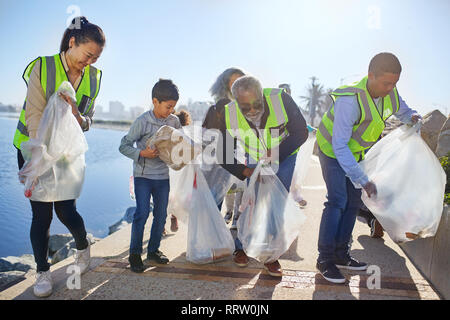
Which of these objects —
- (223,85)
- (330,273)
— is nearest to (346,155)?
(330,273)

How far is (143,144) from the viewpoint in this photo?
2.45 m

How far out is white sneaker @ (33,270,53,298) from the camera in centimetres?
206

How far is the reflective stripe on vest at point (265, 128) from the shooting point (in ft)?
7.32

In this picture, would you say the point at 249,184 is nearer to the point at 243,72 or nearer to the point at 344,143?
the point at 344,143

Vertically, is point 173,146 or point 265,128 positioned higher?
point 265,128

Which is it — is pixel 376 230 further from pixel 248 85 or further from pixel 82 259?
pixel 82 259

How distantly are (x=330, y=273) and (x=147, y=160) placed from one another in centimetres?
160

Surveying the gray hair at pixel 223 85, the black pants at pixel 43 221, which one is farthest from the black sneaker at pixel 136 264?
the gray hair at pixel 223 85

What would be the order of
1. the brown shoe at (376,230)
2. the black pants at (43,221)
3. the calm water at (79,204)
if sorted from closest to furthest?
the black pants at (43,221)
the brown shoe at (376,230)
the calm water at (79,204)

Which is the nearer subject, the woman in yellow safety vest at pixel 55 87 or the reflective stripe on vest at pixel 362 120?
the woman in yellow safety vest at pixel 55 87

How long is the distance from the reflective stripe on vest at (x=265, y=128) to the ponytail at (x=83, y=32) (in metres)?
0.97

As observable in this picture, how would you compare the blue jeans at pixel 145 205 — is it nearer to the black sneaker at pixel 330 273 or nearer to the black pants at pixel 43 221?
the black pants at pixel 43 221

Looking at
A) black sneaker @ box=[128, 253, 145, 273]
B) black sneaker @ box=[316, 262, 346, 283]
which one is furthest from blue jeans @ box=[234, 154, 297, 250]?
black sneaker @ box=[128, 253, 145, 273]

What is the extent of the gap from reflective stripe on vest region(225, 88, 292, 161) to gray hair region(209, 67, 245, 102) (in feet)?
1.75
